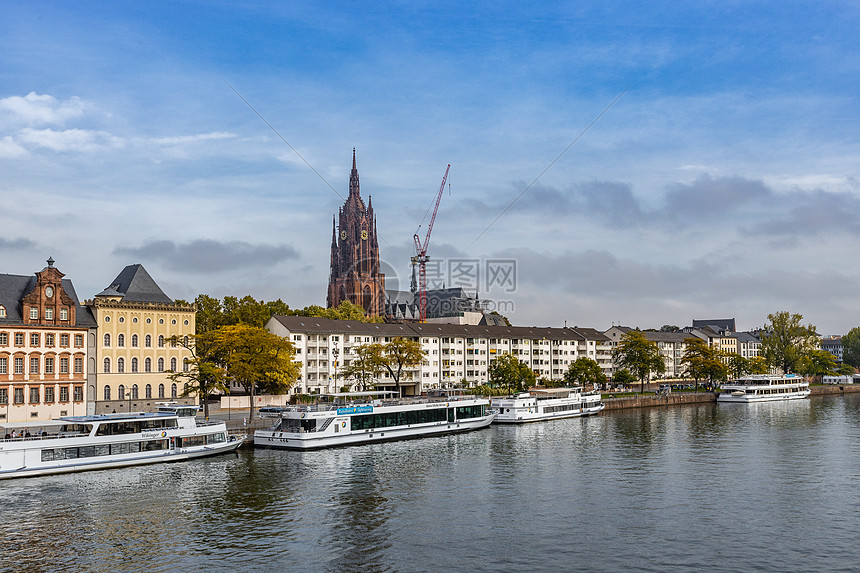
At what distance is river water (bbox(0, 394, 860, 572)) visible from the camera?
42562 mm

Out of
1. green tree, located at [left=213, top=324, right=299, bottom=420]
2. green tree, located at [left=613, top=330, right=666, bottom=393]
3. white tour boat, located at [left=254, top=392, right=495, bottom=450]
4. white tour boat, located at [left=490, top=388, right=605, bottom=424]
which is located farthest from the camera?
green tree, located at [left=613, top=330, right=666, bottom=393]

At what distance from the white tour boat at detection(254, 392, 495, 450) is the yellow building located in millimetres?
28435

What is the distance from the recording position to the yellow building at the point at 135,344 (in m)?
110

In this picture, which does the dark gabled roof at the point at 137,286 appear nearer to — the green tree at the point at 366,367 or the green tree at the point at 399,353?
the green tree at the point at 366,367

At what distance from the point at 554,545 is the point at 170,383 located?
280 ft

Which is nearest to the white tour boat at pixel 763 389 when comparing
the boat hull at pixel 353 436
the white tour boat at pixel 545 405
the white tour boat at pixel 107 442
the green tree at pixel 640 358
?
the green tree at pixel 640 358

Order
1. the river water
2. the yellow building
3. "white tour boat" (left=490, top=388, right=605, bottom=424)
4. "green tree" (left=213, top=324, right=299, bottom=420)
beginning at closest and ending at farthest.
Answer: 1. the river water
2. "green tree" (left=213, top=324, right=299, bottom=420)
3. the yellow building
4. "white tour boat" (left=490, top=388, right=605, bottom=424)

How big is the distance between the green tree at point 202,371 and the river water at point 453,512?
20855 mm

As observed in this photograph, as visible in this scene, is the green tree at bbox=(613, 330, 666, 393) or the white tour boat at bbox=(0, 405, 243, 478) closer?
the white tour boat at bbox=(0, 405, 243, 478)

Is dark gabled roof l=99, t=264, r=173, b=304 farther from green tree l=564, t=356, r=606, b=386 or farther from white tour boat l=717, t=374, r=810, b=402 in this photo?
white tour boat l=717, t=374, r=810, b=402

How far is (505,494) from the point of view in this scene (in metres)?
59.2

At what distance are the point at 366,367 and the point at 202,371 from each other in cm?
4514

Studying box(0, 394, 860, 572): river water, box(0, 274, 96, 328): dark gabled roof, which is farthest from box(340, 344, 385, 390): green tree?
box(0, 394, 860, 572): river water

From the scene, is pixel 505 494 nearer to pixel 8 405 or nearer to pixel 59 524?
pixel 59 524
